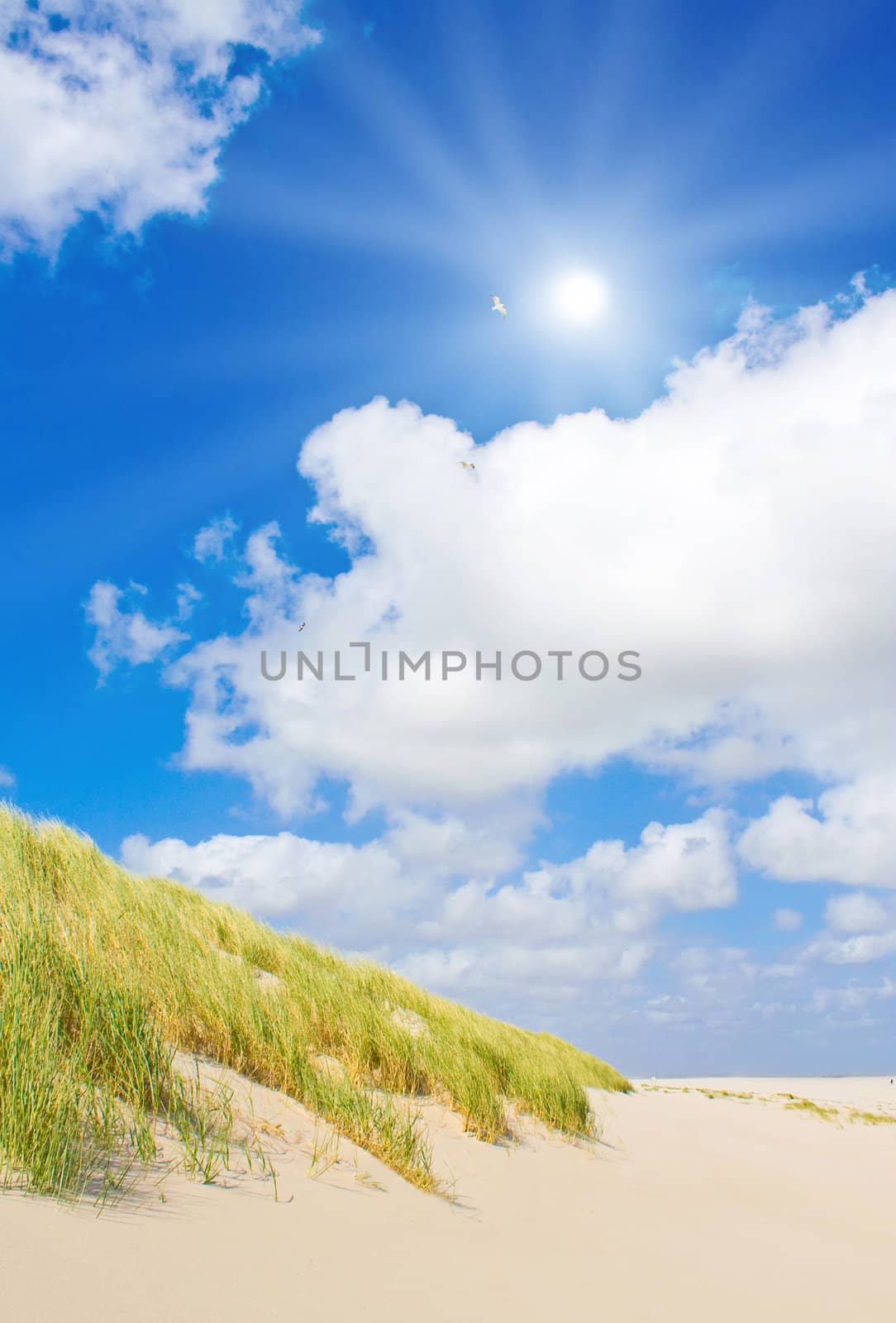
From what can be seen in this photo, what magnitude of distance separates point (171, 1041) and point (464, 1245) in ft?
6.75

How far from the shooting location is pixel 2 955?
3656 mm

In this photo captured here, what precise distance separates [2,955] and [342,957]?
6.15m

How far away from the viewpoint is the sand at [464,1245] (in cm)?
211

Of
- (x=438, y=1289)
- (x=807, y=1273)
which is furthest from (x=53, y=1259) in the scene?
(x=807, y=1273)

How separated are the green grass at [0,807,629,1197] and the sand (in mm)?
221

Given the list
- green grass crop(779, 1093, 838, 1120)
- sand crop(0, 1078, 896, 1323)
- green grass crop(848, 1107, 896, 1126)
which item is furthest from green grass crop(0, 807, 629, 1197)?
green grass crop(848, 1107, 896, 1126)

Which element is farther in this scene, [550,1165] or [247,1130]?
[550,1165]

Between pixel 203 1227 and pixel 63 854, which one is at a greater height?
pixel 63 854

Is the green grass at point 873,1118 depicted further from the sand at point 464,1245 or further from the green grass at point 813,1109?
the sand at point 464,1245

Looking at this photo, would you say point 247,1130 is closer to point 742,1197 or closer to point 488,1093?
point 488,1093

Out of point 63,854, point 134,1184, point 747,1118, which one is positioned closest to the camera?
point 134,1184

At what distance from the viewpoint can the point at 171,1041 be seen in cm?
440

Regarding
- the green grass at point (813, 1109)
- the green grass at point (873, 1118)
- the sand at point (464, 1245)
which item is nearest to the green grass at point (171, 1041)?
the sand at point (464, 1245)

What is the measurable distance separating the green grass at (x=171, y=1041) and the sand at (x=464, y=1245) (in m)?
0.22
